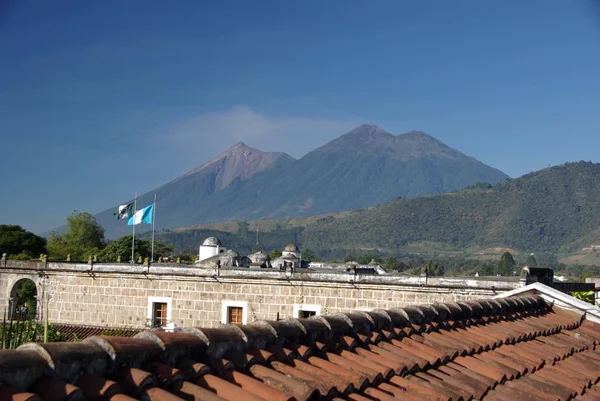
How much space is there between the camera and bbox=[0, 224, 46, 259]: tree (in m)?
60.3

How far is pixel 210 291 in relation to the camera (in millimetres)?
26281

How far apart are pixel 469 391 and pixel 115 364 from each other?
7.15 ft

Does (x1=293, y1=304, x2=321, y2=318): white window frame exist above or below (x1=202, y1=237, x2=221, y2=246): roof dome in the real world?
below

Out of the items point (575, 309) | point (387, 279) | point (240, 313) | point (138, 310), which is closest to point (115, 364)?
point (575, 309)

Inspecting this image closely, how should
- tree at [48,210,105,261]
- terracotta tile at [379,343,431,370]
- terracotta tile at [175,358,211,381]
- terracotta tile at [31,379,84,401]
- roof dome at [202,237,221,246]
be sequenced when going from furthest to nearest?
tree at [48,210,105,261], roof dome at [202,237,221,246], terracotta tile at [379,343,431,370], terracotta tile at [175,358,211,381], terracotta tile at [31,379,84,401]

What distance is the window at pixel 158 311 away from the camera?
26750 mm

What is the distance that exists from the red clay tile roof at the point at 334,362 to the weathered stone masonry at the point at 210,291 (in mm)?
16096

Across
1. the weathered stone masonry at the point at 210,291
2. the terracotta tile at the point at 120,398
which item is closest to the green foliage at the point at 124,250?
the weathered stone masonry at the point at 210,291

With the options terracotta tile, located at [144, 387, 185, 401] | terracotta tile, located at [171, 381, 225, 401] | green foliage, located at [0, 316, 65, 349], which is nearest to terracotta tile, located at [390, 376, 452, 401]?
terracotta tile, located at [171, 381, 225, 401]

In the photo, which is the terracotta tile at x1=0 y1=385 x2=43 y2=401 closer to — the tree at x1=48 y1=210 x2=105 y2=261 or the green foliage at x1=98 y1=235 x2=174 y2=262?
the green foliage at x1=98 y1=235 x2=174 y2=262

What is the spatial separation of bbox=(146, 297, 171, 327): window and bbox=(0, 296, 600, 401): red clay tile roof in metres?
21.0

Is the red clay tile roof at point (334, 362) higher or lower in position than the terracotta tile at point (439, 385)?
higher

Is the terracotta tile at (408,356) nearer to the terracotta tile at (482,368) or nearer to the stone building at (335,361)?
the stone building at (335,361)

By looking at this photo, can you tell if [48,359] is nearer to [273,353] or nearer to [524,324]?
[273,353]
